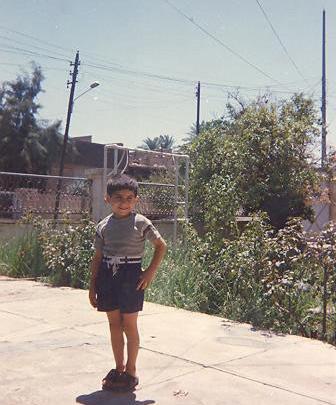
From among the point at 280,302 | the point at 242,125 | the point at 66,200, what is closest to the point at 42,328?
the point at 280,302

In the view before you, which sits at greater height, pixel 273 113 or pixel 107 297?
pixel 273 113

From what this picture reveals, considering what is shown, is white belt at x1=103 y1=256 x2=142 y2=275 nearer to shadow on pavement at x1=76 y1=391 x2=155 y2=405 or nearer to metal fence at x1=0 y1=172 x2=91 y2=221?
shadow on pavement at x1=76 y1=391 x2=155 y2=405

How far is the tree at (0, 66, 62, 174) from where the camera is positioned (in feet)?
97.5

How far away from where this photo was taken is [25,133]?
30.4 meters

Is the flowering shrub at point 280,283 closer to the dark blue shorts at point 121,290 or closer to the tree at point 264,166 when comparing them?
the dark blue shorts at point 121,290

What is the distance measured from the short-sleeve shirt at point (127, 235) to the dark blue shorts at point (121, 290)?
94mm

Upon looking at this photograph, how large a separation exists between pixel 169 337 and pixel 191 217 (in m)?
6.41

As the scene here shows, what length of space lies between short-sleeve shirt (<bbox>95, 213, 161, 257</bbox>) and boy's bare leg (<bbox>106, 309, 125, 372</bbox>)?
0.39 meters

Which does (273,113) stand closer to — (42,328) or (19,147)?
(42,328)

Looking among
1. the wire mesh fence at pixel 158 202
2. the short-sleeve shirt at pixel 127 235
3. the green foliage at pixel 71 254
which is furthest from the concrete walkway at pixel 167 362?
the wire mesh fence at pixel 158 202

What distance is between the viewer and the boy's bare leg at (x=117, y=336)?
3705mm

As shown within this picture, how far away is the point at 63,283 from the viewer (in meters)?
7.86

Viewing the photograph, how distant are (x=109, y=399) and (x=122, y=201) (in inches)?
48.1

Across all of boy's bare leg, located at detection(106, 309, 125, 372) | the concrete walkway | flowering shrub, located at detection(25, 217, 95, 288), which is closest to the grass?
the concrete walkway
